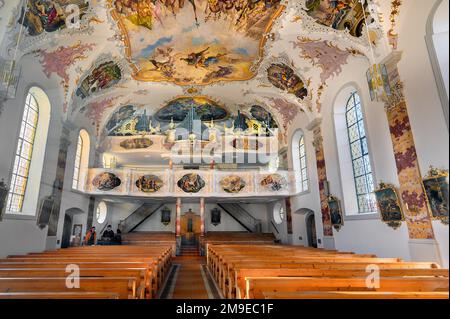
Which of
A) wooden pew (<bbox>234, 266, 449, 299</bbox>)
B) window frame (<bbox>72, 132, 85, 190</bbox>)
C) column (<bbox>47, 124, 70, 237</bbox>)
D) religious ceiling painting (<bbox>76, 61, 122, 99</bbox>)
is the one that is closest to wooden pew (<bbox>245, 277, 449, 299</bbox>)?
wooden pew (<bbox>234, 266, 449, 299</bbox>)

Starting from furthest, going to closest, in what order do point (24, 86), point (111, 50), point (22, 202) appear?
point (111, 50) → point (22, 202) → point (24, 86)

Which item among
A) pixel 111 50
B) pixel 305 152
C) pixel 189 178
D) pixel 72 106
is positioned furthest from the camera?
pixel 189 178

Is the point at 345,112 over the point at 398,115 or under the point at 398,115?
over

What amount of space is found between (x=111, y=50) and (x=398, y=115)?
34.7 ft

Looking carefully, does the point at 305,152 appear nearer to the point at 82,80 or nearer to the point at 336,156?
the point at 336,156

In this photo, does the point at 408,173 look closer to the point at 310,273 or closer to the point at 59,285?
the point at 310,273

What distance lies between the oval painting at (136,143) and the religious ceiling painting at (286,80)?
9.40 metres

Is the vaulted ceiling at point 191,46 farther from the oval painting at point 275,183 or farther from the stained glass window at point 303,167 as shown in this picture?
the oval painting at point 275,183

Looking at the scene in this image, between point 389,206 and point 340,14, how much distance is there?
622cm

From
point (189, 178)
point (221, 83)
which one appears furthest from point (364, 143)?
point (189, 178)

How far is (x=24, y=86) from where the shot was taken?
883cm

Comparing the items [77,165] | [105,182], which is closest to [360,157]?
[105,182]

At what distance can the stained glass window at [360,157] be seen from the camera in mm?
9680

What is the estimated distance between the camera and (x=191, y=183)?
15.9 metres
